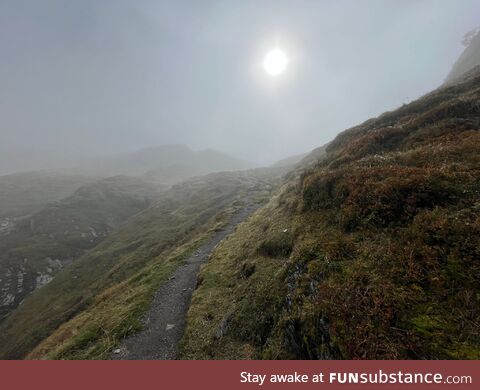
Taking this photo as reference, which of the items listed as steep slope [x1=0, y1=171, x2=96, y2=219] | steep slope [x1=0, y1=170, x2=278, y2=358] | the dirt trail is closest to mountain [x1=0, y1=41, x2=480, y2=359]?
steep slope [x1=0, y1=170, x2=278, y2=358]

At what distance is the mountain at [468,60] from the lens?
71475 mm

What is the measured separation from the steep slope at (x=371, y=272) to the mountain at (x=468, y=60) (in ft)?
184

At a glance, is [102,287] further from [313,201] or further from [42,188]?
[42,188]

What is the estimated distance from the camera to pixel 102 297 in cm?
2750

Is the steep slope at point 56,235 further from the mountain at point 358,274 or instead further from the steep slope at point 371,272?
the steep slope at point 371,272

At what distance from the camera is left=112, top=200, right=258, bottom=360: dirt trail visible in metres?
14.2

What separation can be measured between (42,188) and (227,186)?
138644 mm

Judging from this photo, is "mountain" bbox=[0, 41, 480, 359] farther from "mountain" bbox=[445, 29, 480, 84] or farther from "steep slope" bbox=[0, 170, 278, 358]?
"mountain" bbox=[445, 29, 480, 84]

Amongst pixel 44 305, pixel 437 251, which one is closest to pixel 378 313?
pixel 437 251

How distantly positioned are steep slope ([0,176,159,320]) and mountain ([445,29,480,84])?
316 ft

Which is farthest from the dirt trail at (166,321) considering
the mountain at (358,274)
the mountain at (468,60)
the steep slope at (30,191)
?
the steep slope at (30,191)

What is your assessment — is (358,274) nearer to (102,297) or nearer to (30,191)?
(102,297)

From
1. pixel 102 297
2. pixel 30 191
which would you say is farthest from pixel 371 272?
pixel 30 191

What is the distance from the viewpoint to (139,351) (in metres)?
14.4
